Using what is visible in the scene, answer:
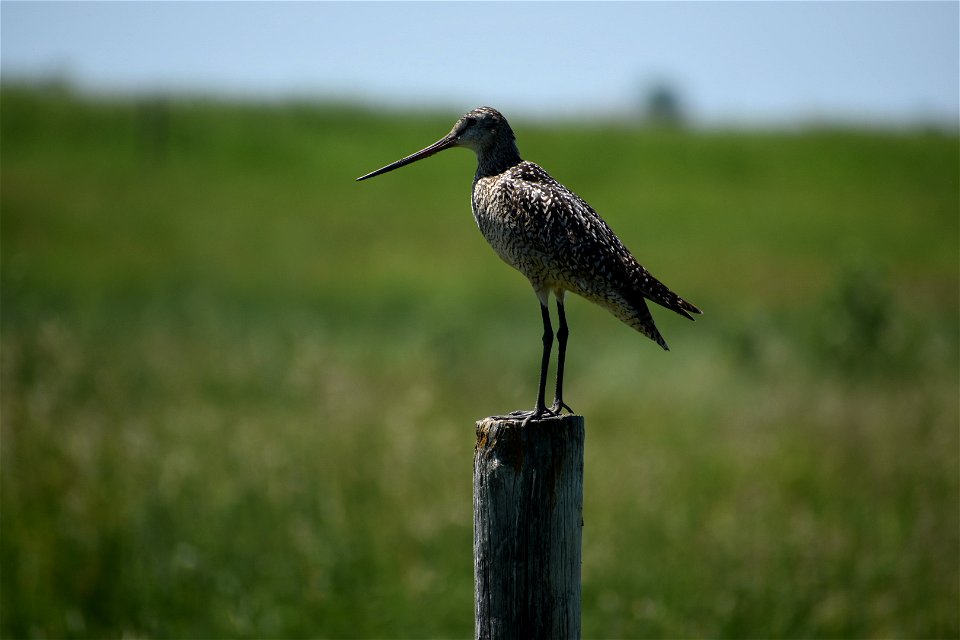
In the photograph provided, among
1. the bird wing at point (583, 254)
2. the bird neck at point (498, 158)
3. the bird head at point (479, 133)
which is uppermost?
the bird head at point (479, 133)

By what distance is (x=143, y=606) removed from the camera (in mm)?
5996

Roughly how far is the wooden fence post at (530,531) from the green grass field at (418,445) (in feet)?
9.37

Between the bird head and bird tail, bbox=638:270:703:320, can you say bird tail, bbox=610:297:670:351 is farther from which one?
the bird head

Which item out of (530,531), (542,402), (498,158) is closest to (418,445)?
(498,158)

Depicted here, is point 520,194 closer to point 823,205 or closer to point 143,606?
point 143,606

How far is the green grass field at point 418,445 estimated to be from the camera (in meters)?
6.22

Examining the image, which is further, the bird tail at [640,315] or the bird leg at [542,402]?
the bird tail at [640,315]

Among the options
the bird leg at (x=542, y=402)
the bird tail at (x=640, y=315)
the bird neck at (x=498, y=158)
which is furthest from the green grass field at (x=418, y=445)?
the bird neck at (x=498, y=158)

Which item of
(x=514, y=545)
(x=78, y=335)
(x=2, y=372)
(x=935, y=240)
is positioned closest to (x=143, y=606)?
(x=2, y=372)

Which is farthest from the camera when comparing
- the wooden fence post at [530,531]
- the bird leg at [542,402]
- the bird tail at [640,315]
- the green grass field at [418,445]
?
the green grass field at [418,445]

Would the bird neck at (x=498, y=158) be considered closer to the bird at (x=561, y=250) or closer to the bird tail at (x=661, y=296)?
the bird at (x=561, y=250)

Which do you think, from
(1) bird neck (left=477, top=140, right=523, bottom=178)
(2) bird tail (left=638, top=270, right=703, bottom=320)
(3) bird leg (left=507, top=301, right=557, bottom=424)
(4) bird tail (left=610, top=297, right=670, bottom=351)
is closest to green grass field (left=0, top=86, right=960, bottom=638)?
(3) bird leg (left=507, top=301, right=557, bottom=424)

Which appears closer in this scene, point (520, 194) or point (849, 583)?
point (520, 194)

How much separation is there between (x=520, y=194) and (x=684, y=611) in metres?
3.62
